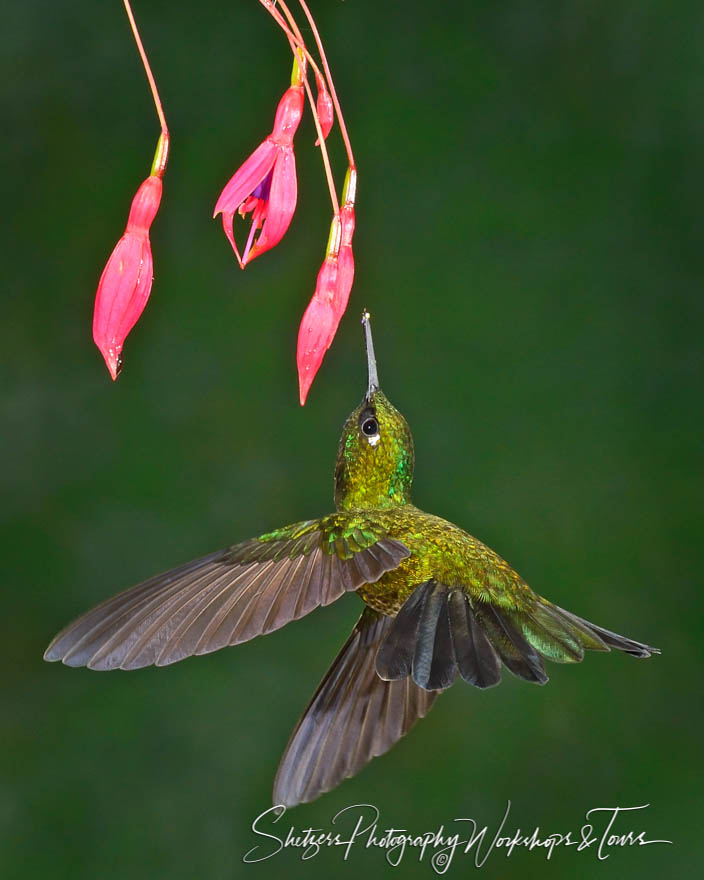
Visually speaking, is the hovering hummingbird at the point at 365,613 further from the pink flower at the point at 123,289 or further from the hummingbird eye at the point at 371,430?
the pink flower at the point at 123,289

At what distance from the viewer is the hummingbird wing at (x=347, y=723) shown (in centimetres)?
91

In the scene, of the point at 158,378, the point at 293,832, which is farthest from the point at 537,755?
the point at 158,378

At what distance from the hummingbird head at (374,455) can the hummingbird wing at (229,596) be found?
8 centimetres

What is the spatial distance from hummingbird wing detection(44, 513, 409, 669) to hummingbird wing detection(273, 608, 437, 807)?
0.47 ft

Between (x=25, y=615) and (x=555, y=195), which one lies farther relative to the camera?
(x=555, y=195)

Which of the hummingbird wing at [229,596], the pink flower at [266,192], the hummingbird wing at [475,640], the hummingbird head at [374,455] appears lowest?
the hummingbird wing at [475,640]

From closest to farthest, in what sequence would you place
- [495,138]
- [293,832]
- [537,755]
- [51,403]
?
[293,832]
[537,755]
[51,403]
[495,138]

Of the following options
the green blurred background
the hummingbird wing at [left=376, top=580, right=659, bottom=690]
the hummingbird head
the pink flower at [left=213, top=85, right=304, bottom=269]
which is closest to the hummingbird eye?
the hummingbird head

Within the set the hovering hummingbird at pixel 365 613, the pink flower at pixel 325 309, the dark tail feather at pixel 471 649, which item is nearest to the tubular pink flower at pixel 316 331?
the pink flower at pixel 325 309

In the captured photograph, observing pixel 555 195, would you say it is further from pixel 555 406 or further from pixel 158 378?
pixel 158 378

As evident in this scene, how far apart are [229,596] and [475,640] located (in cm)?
18

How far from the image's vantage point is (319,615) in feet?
5.85

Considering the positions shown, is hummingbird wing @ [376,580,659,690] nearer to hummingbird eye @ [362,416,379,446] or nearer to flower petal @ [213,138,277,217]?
hummingbird eye @ [362,416,379,446]

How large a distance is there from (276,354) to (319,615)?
420 millimetres
